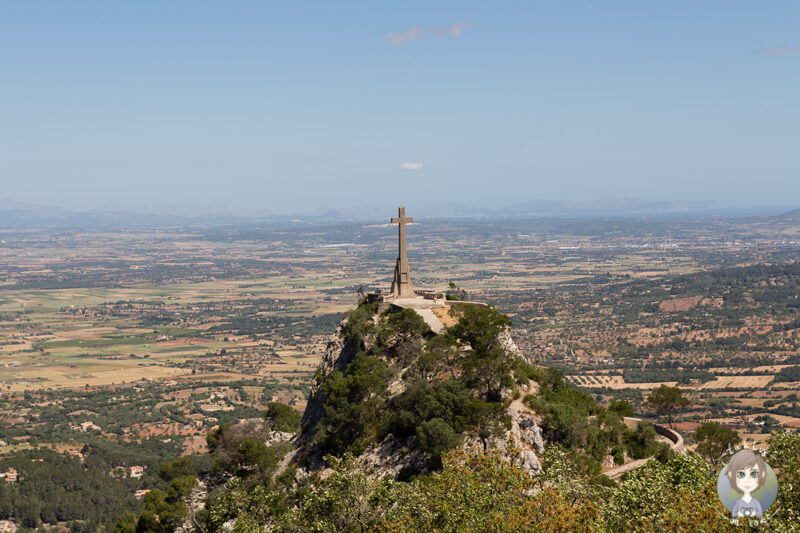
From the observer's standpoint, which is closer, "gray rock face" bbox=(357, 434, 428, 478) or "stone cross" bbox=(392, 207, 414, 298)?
"gray rock face" bbox=(357, 434, 428, 478)

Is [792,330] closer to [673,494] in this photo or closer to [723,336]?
[723,336]

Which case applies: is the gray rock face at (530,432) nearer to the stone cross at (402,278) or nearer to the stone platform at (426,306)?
the stone platform at (426,306)

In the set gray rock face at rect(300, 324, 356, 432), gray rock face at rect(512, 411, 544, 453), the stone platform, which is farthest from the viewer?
gray rock face at rect(300, 324, 356, 432)

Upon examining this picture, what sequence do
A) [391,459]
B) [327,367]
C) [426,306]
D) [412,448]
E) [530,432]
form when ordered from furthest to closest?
[327,367] → [426,306] → [391,459] → [412,448] → [530,432]

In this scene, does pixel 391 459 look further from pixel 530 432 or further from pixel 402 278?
pixel 402 278

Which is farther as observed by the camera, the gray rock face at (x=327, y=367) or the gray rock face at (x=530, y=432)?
the gray rock face at (x=327, y=367)

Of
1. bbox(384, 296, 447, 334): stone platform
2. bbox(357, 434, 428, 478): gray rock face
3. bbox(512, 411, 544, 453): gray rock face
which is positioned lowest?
bbox(357, 434, 428, 478): gray rock face

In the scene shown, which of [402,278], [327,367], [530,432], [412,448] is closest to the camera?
[530,432]

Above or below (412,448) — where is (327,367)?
above

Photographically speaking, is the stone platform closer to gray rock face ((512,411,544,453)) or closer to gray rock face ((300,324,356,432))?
gray rock face ((300,324,356,432))

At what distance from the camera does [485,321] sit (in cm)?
4544

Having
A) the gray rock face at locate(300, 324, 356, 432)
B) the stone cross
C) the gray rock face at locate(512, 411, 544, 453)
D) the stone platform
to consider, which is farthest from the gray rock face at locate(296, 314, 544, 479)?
the stone cross

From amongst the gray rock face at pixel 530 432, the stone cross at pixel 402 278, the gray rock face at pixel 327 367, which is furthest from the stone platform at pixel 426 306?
the gray rock face at pixel 530 432

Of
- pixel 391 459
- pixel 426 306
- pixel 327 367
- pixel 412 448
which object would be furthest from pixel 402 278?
pixel 412 448
